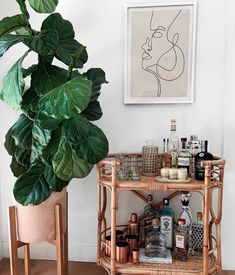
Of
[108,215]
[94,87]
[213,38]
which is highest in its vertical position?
[213,38]

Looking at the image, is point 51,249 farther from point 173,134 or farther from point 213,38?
point 213,38

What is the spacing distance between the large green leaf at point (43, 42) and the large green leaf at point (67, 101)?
0.77 ft

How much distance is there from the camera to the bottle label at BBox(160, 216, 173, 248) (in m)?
1.67

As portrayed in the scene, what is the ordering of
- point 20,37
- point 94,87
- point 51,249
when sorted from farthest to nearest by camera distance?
point 51,249 < point 94,87 < point 20,37

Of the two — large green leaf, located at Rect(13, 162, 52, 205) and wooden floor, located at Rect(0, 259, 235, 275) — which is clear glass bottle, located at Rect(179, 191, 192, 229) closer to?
wooden floor, located at Rect(0, 259, 235, 275)

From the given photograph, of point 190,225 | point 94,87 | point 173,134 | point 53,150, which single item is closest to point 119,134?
point 173,134

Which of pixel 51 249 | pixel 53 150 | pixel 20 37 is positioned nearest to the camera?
pixel 20 37

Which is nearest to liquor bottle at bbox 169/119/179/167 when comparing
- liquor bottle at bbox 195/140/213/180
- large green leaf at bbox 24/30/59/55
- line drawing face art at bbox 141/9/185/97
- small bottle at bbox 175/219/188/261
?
liquor bottle at bbox 195/140/213/180

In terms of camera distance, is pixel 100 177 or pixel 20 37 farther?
pixel 100 177

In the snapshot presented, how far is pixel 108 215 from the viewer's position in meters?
1.89

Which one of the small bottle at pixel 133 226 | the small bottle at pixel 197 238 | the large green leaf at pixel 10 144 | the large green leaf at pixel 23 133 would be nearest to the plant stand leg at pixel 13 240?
the large green leaf at pixel 10 144

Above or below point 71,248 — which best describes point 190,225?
above

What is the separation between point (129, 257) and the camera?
1.59 m

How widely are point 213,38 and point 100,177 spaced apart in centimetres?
112
